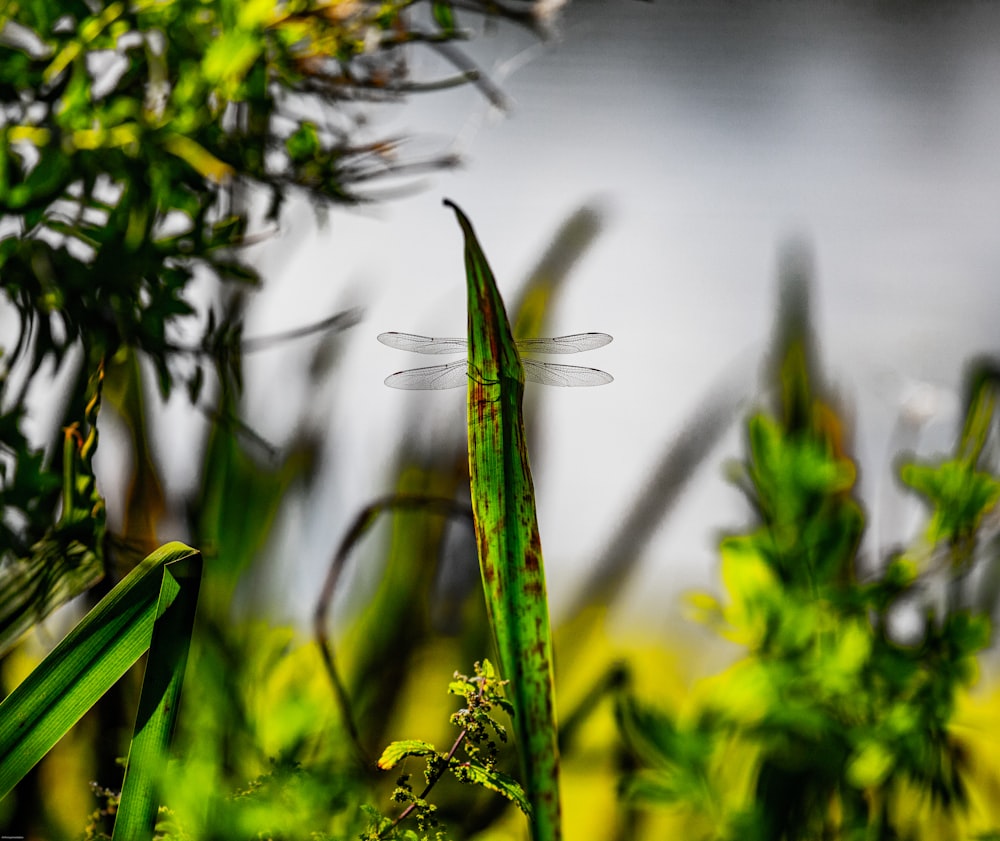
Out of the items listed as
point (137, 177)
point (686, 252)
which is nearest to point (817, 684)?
point (686, 252)

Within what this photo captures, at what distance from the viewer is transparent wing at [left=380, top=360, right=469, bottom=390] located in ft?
1.87

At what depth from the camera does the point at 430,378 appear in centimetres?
58

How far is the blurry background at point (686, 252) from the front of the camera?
61cm

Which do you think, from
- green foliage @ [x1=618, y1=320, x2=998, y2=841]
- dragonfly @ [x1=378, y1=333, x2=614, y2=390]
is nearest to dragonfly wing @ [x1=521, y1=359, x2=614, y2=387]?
dragonfly @ [x1=378, y1=333, x2=614, y2=390]

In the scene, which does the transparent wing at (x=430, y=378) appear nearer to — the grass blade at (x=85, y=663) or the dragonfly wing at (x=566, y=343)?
the dragonfly wing at (x=566, y=343)

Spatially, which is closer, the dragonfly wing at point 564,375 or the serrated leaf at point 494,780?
the serrated leaf at point 494,780

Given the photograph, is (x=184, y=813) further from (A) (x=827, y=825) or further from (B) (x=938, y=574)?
(B) (x=938, y=574)

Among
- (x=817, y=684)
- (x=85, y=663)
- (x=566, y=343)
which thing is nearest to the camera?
(x=85, y=663)

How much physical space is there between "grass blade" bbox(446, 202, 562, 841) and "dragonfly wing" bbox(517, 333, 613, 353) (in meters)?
0.15

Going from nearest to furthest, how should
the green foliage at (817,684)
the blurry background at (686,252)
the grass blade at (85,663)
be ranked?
the grass blade at (85,663), the green foliage at (817,684), the blurry background at (686,252)

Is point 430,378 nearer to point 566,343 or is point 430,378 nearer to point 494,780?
point 566,343

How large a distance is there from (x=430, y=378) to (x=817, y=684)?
13.5 inches

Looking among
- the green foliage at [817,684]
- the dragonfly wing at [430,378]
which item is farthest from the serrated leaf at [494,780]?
the dragonfly wing at [430,378]

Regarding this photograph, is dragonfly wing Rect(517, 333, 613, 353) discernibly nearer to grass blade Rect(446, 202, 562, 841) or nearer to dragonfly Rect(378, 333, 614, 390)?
dragonfly Rect(378, 333, 614, 390)
